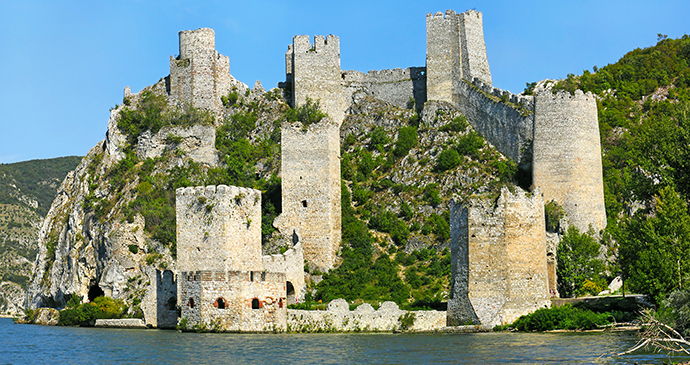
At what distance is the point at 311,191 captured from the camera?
1944 inches

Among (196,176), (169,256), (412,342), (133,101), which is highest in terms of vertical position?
(133,101)

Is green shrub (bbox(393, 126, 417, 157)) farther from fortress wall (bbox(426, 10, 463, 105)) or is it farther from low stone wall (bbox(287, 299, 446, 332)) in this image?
low stone wall (bbox(287, 299, 446, 332))

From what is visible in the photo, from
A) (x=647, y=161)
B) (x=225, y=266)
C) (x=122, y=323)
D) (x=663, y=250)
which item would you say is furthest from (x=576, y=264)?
(x=122, y=323)

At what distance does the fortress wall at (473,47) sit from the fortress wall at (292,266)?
849 inches

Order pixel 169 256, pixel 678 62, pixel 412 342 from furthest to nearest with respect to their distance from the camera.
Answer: pixel 678 62
pixel 169 256
pixel 412 342

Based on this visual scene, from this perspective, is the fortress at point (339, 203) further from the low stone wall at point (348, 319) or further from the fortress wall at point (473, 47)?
the low stone wall at point (348, 319)

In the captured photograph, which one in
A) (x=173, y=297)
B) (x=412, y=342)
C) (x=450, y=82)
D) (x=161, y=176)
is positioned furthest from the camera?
(x=450, y=82)

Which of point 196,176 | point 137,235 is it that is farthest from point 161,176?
point 137,235

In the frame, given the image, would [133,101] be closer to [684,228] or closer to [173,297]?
[173,297]

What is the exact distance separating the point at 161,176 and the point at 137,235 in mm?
6806

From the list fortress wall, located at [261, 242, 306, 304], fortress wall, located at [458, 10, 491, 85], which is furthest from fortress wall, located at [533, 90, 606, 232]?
fortress wall, located at [458, 10, 491, 85]

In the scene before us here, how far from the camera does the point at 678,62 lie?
66938mm

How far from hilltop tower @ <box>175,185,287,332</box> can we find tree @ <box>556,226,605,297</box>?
47.9 ft

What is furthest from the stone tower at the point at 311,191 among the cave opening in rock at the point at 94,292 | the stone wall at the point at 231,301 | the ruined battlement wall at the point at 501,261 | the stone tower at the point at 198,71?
the stone tower at the point at 198,71
